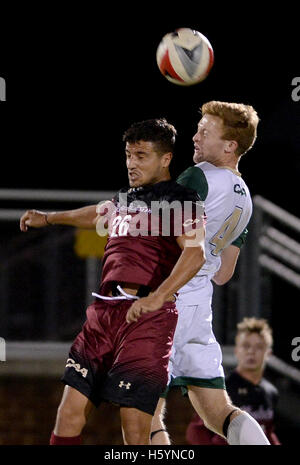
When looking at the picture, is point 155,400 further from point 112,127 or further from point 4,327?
point 112,127

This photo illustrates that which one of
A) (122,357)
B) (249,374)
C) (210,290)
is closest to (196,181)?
(210,290)

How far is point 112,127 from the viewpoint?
32.7 feet

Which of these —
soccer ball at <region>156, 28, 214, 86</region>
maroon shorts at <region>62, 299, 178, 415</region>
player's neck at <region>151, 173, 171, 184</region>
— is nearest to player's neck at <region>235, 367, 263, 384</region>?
soccer ball at <region>156, 28, 214, 86</region>

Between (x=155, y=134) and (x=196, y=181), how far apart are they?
315 mm

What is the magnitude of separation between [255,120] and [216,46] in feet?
16.6

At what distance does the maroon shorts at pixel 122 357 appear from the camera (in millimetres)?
3910

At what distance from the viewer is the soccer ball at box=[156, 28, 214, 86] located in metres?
4.80

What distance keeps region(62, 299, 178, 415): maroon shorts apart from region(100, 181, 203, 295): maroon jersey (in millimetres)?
132

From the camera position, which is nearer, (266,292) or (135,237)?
(135,237)

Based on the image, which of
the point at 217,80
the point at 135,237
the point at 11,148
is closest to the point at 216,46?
the point at 217,80

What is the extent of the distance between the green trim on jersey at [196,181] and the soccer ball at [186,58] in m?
0.74

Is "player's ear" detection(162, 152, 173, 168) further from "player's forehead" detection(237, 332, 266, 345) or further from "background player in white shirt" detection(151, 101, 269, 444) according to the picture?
"player's forehead" detection(237, 332, 266, 345)

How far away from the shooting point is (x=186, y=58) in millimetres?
4805

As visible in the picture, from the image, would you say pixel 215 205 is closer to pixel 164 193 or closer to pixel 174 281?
pixel 164 193
